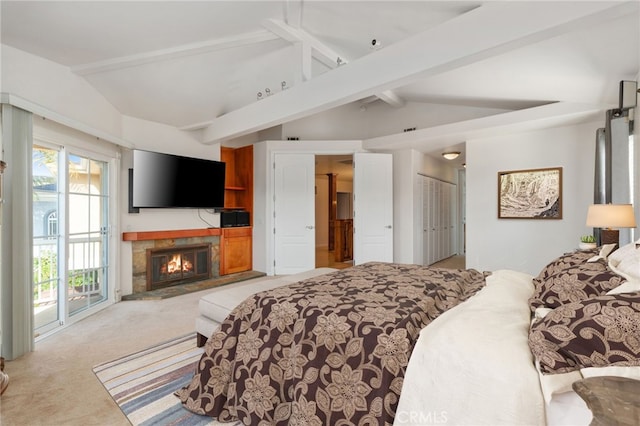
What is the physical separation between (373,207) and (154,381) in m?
4.14

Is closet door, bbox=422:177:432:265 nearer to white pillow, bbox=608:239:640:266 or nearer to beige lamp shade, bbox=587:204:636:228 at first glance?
beige lamp shade, bbox=587:204:636:228

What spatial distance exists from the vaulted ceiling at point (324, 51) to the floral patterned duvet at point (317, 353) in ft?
6.10

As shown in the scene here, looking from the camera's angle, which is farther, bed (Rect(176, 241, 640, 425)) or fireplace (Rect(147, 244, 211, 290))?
fireplace (Rect(147, 244, 211, 290))

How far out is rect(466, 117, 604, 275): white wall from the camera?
4156 millimetres

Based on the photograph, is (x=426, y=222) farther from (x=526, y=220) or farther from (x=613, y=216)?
(x=613, y=216)

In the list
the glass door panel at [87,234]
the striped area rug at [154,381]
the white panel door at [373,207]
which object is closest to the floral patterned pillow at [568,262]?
the striped area rug at [154,381]

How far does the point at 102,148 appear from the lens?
384 cm

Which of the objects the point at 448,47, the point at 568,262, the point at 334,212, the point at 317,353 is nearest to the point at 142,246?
the point at 317,353

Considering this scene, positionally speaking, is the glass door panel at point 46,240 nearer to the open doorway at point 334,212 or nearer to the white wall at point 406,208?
the open doorway at point 334,212

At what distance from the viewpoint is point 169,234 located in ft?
15.5

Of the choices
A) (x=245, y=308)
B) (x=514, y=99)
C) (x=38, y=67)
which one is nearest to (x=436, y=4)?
(x=514, y=99)

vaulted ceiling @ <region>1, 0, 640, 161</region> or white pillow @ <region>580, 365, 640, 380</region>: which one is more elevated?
vaulted ceiling @ <region>1, 0, 640, 161</region>

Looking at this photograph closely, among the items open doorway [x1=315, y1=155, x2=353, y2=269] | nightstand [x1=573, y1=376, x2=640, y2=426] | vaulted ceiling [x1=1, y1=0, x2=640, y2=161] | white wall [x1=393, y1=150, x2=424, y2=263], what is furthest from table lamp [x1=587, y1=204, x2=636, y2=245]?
open doorway [x1=315, y1=155, x2=353, y2=269]

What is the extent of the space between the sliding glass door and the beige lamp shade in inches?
200
